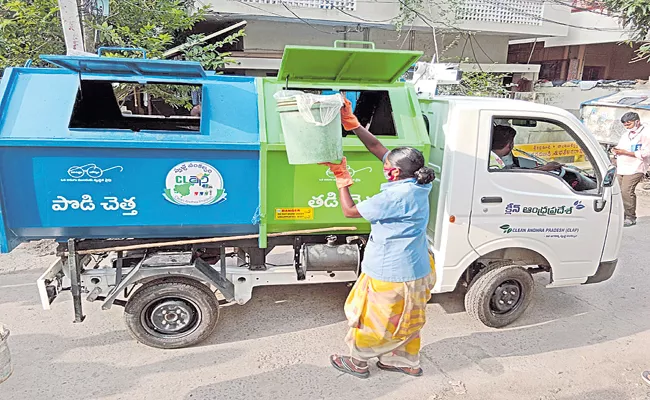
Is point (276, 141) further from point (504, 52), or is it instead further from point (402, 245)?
point (504, 52)

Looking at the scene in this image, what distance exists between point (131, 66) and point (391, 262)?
218 cm

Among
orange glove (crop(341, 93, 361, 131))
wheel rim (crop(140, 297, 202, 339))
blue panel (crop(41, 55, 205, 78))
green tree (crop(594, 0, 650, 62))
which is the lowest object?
wheel rim (crop(140, 297, 202, 339))

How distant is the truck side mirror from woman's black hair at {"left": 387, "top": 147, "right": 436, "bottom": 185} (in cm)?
189

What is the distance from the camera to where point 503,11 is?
467 inches

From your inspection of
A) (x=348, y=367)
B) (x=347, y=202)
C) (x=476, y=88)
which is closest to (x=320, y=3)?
(x=476, y=88)

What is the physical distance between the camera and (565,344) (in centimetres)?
381

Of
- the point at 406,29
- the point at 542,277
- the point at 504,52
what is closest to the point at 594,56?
the point at 504,52

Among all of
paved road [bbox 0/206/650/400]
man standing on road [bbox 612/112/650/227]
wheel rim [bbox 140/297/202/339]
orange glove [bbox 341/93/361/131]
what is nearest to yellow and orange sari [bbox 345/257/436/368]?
paved road [bbox 0/206/650/400]

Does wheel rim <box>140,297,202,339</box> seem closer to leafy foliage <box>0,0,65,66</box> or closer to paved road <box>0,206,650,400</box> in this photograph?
paved road <box>0,206,650,400</box>

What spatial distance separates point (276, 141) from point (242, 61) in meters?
7.18

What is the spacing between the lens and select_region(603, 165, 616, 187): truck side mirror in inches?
146

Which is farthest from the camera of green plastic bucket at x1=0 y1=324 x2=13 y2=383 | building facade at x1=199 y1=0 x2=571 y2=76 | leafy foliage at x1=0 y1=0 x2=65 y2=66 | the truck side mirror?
building facade at x1=199 y1=0 x2=571 y2=76

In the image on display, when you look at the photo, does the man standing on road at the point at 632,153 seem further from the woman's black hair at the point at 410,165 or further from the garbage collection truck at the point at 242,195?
the woman's black hair at the point at 410,165

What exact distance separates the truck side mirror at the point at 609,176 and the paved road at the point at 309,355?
4.25 ft
